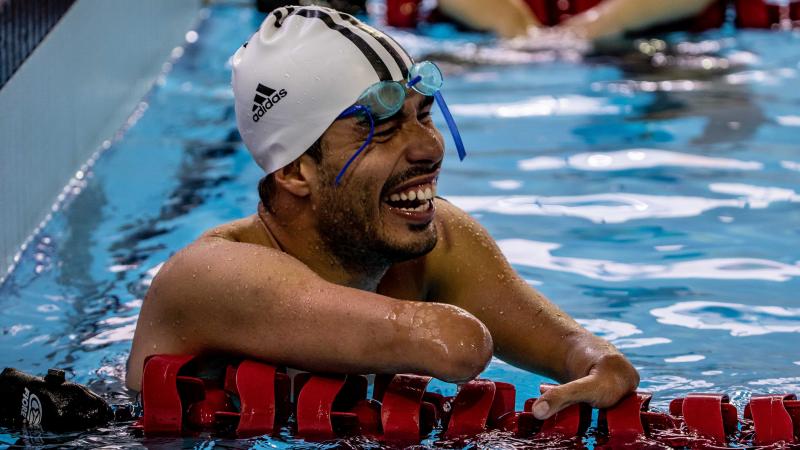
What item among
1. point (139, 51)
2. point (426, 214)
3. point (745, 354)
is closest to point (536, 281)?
point (745, 354)

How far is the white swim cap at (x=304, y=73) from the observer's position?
10.3 ft

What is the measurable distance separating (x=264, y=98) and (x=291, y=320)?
55cm

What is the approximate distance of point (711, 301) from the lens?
15.6 ft

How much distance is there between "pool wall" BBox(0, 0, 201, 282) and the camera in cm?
522

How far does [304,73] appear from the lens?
317 centimetres

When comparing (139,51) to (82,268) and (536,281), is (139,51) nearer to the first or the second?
(82,268)

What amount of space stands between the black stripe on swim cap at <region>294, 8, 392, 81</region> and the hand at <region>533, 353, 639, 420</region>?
31.7 inches

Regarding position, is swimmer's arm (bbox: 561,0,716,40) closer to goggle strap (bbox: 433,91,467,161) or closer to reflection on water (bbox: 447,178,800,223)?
reflection on water (bbox: 447,178,800,223)

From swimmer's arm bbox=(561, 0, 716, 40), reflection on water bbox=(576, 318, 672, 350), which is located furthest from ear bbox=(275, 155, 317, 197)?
swimmer's arm bbox=(561, 0, 716, 40)

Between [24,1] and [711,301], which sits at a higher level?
[24,1]

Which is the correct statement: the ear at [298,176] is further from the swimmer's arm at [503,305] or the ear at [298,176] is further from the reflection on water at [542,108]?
the reflection on water at [542,108]

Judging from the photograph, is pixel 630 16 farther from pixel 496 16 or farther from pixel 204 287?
pixel 204 287

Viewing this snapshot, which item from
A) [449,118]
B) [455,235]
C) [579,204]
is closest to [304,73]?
[449,118]

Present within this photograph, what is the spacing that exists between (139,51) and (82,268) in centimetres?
318
